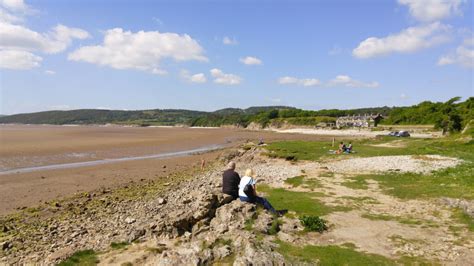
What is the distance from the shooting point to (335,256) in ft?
32.8

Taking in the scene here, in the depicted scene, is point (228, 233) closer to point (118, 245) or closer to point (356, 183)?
point (118, 245)

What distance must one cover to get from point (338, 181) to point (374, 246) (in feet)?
40.0

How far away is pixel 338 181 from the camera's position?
2281 centimetres

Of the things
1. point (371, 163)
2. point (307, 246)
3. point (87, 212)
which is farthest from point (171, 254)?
point (371, 163)

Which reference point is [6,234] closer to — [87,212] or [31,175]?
[87,212]

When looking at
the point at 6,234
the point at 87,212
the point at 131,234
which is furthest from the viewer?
the point at 87,212

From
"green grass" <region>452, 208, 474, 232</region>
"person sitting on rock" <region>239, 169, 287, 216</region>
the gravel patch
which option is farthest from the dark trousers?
the gravel patch

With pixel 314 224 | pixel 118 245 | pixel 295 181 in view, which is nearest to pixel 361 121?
pixel 295 181

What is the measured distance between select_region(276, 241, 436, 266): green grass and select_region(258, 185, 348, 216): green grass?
4.33m

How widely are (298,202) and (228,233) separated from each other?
6.46 metres

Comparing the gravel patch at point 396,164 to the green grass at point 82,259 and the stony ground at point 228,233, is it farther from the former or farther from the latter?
the green grass at point 82,259

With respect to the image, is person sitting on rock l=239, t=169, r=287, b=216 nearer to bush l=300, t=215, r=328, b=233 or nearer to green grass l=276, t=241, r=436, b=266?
bush l=300, t=215, r=328, b=233

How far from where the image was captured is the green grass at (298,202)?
50.8 feet

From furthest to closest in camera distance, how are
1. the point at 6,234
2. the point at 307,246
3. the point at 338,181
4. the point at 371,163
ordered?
the point at 371,163 → the point at 338,181 → the point at 6,234 → the point at 307,246
